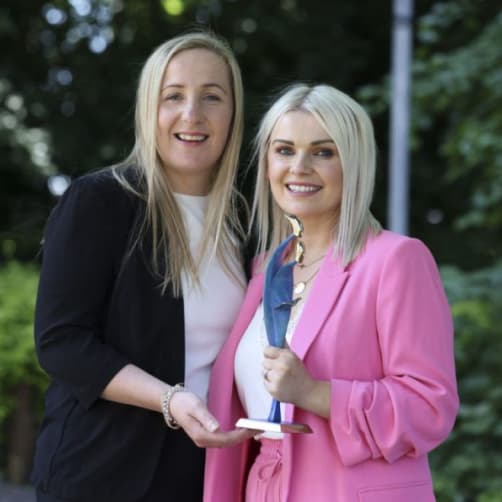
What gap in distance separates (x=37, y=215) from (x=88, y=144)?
93cm

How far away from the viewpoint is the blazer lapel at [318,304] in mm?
2600

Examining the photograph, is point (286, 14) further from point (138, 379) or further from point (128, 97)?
point (138, 379)

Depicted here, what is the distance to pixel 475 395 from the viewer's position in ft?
20.5

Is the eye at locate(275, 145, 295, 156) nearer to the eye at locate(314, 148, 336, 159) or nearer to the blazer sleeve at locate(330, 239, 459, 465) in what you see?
the eye at locate(314, 148, 336, 159)

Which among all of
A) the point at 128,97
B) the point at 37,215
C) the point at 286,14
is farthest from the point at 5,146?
the point at 286,14

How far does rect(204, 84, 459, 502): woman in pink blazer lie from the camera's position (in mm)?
2480

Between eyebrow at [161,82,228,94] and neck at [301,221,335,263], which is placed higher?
eyebrow at [161,82,228,94]

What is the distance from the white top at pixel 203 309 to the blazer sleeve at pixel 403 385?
23.9 inches

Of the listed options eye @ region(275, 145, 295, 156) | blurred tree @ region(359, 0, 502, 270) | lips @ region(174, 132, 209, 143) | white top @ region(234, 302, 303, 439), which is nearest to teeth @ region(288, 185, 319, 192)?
eye @ region(275, 145, 295, 156)

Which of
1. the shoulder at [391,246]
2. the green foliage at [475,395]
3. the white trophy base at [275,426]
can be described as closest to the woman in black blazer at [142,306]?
the white trophy base at [275,426]

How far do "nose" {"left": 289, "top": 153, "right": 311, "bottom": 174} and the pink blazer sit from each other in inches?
11.3

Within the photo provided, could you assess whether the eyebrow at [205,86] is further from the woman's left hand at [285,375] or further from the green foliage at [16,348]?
the green foliage at [16,348]

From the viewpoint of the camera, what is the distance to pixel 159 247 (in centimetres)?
293

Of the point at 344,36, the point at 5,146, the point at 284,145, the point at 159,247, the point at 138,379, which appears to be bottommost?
the point at 138,379
